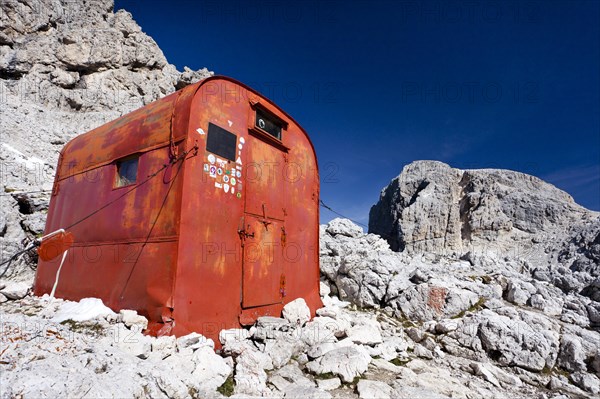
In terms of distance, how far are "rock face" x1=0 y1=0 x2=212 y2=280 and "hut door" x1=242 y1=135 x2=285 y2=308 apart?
1388 cm

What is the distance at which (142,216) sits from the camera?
516cm

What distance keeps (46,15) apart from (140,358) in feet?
137

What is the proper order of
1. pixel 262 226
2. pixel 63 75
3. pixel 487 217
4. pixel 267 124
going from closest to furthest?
1. pixel 262 226
2. pixel 267 124
3. pixel 63 75
4. pixel 487 217

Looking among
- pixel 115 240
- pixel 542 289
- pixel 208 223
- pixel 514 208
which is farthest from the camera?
pixel 514 208

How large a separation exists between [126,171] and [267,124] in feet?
10.6

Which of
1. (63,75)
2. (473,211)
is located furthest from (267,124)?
(473,211)

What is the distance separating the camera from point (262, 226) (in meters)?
6.29

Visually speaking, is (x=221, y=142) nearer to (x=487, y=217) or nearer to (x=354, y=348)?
(x=354, y=348)

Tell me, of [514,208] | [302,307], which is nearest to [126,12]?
[302,307]

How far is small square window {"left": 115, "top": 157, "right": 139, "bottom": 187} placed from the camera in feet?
19.0

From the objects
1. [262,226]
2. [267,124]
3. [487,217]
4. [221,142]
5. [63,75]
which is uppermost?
[63,75]

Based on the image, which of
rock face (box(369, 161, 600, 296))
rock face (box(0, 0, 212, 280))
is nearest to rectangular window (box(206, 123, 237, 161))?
rock face (box(0, 0, 212, 280))

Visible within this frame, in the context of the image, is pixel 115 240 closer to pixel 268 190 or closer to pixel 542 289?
pixel 268 190

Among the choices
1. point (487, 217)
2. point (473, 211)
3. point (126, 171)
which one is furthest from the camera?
point (473, 211)
